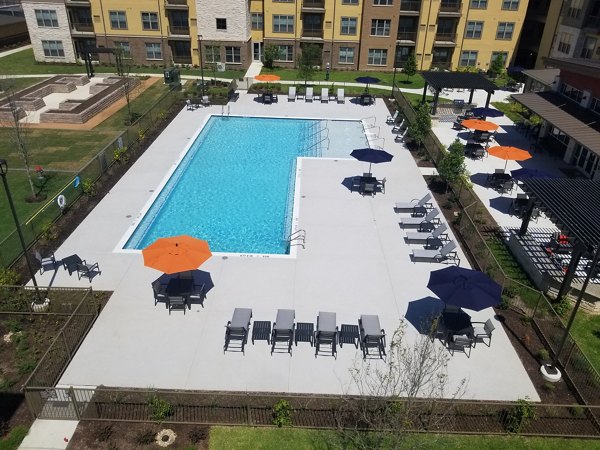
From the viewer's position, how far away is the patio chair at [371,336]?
1527 centimetres

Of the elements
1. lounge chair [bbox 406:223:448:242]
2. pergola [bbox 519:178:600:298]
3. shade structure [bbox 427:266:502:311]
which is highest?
pergola [bbox 519:178:600:298]

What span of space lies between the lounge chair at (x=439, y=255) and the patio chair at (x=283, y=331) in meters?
7.12

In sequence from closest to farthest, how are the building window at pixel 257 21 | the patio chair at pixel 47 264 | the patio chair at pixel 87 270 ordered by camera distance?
the patio chair at pixel 87 270 → the patio chair at pixel 47 264 → the building window at pixel 257 21

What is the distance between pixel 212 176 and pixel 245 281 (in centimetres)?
1171

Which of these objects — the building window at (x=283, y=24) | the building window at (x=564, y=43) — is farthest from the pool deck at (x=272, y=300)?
the building window at (x=283, y=24)

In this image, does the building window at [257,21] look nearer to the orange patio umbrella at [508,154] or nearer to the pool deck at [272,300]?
the pool deck at [272,300]

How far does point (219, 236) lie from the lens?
22375 mm

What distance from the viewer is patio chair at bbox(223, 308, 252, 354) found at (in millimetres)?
15383

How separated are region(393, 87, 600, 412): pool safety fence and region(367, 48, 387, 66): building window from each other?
117 ft

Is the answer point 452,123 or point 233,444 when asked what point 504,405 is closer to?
point 233,444

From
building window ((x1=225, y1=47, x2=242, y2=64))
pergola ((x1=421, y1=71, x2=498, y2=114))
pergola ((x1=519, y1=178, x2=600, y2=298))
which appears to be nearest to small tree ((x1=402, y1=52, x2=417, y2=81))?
pergola ((x1=421, y1=71, x2=498, y2=114))

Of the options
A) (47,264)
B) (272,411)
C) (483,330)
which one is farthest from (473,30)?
(272,411)

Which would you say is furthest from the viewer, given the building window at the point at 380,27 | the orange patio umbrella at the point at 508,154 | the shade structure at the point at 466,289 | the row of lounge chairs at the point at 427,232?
the building window at the point at 380,27

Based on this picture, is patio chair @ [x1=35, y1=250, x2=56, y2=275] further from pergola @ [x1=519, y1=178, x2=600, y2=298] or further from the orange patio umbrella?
the orange patio umbrella
